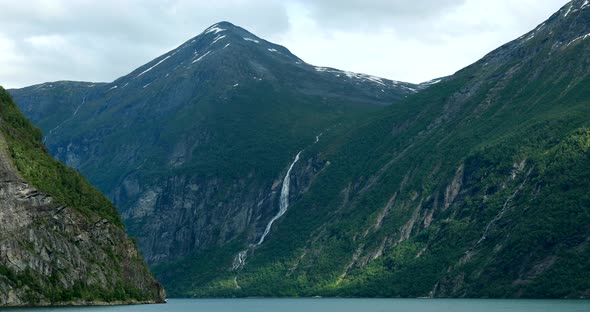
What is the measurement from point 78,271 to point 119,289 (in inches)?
580

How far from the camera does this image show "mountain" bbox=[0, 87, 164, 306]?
166m

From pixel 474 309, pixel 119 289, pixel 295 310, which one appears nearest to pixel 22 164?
pixel 119 289

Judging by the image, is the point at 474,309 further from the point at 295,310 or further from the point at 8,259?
the point at 8,259

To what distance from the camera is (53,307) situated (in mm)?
166250

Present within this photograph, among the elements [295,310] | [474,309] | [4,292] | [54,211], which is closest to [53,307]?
[4,292]

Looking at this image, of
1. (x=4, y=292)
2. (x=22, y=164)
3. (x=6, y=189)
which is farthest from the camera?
(x=22, y=164)

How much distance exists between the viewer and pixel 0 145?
184000mm

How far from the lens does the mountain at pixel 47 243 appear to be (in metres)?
166

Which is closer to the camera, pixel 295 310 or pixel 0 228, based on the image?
pixel 0 228

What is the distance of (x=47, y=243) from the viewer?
175 metres

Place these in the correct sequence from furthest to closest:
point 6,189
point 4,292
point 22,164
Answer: point 22,164 → point 6,189 → point 4,292

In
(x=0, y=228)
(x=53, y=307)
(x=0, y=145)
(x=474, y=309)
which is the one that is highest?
(x=0, y=145)

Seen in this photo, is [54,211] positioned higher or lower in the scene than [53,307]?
higher

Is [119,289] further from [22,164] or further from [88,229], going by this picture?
[22,164]
